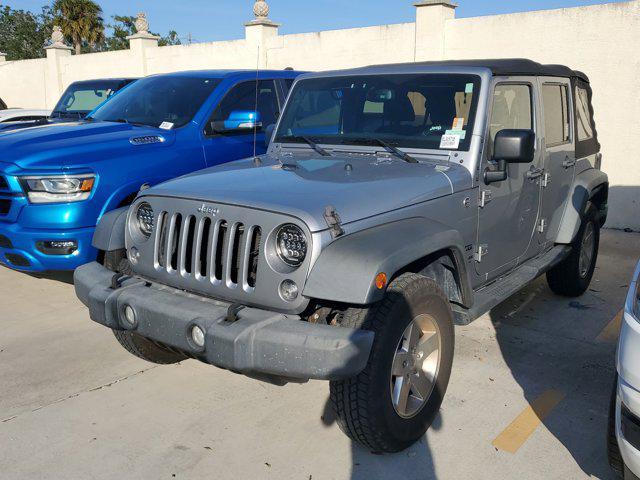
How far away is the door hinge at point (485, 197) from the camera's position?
12.5 feet

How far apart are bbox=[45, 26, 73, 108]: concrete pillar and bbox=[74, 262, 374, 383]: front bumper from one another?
680 inches

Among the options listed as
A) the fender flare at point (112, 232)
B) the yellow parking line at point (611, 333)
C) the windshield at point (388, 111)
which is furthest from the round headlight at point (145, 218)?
the yellow parking line at point (611, 333)

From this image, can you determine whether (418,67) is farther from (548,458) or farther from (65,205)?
(65,205)

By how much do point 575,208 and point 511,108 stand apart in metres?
1.29

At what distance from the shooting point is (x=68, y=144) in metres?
5.07

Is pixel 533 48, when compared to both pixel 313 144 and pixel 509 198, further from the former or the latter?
pixel 313 144

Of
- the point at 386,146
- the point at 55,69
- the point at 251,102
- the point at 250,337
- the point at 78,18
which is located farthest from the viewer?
the point at 78,18

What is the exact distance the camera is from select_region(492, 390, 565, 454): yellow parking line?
128 inches

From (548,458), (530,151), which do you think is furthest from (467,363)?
(530,151)

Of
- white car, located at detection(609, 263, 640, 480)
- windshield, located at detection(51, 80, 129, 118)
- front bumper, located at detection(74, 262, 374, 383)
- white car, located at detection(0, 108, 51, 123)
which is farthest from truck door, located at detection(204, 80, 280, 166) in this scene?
white car, located at detection(0, 108, 51, 123)

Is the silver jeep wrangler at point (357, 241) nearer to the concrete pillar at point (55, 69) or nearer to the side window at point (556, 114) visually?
the side window at point (556, 114)

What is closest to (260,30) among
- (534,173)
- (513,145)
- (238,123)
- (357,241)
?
(238,123)

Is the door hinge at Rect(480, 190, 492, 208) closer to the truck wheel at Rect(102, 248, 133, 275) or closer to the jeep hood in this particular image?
the jeep hood

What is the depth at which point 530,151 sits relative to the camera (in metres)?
3.69
